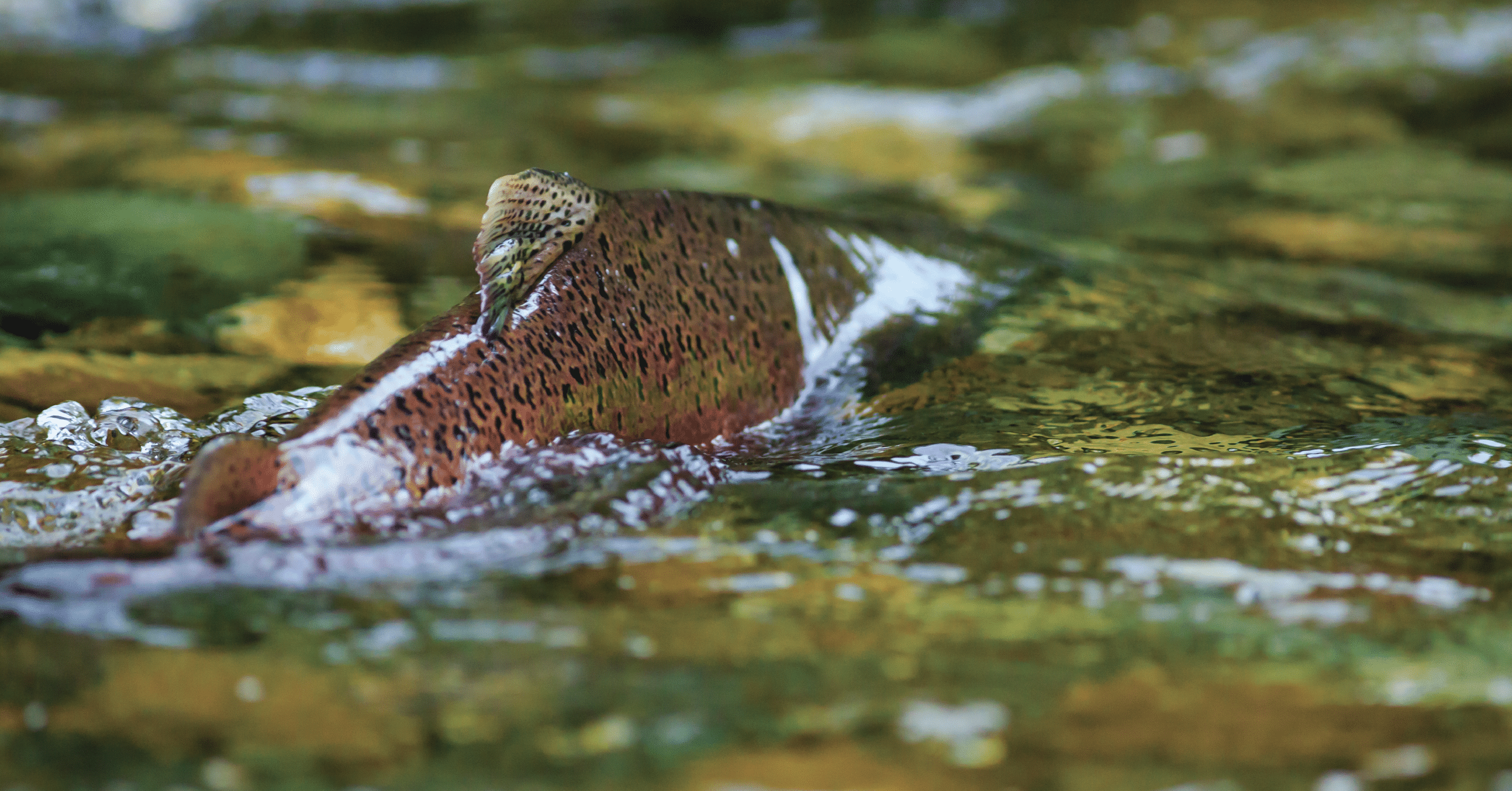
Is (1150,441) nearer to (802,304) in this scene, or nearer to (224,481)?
(802,304)

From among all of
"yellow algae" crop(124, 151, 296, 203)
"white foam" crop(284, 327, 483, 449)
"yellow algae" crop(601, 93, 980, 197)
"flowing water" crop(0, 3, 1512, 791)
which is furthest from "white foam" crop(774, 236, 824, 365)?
"yellow algae" crop(601, 93, 980, 197)

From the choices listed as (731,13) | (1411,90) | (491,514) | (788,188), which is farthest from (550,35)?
(491,514)

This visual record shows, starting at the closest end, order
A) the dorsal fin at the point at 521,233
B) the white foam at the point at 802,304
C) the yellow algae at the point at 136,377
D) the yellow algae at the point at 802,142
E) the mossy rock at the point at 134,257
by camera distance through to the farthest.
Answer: the dorsal fin at the point at 521,233, the yellow algae at the point at 136,377, the white foam at the point at 802,304, the mossy rock at the point at 134,257, the yellow algae at the point at 802,142

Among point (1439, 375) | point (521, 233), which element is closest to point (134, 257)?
point (521, 233)

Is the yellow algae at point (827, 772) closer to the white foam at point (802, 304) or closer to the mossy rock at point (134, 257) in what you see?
the white foam at point (802, 304)

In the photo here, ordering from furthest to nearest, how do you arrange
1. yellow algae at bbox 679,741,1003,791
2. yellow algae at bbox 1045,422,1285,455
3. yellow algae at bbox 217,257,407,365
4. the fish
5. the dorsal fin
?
yellow algae at bbox 217,257,407,365 < yellow algae at bbox 1045,422,1285,455 < the dorsal fin < the fish < yellow algae at bbox 679,741,1003,791

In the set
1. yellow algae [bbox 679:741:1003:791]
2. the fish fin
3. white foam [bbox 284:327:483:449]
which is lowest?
yellow algae [bbox 679:741:1003:791]

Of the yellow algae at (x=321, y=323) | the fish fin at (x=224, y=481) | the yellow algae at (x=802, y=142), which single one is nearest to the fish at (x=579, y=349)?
the fish fin at (x=224, y=481)

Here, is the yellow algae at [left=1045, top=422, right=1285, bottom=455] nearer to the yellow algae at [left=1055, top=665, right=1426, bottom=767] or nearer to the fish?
the fish
